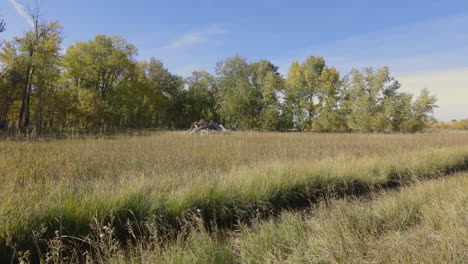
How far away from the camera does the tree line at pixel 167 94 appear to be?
19766mm

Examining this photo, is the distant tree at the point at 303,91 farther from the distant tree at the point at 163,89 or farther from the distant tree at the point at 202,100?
the distant tree at the point at 163,89

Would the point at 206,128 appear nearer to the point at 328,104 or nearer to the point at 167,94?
the point at 328,104

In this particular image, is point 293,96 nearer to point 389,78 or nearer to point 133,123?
point 389,78

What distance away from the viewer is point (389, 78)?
1036 inches

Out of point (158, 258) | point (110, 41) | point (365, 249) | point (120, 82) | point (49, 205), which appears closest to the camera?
point (158, 258)

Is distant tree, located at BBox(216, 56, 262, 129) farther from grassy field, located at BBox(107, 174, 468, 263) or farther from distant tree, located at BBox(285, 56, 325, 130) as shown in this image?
grassy field, located at BBox(107, 174, 468, 263)

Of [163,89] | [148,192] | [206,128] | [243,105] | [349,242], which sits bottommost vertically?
[349,242]

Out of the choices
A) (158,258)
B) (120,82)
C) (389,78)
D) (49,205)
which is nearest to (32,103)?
(120,82)

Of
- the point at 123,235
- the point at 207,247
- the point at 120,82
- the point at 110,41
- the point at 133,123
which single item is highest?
the point at 110,41

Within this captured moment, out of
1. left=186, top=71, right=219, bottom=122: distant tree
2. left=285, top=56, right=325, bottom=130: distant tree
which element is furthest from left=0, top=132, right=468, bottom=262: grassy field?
left=186, top=71, right=219, bottom=122: distant tree

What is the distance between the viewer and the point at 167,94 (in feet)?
138

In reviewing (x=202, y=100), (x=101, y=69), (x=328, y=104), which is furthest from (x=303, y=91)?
(x=101, y=69)

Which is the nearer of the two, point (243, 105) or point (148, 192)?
point (148, 192)

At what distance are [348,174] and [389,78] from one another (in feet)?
90.8
